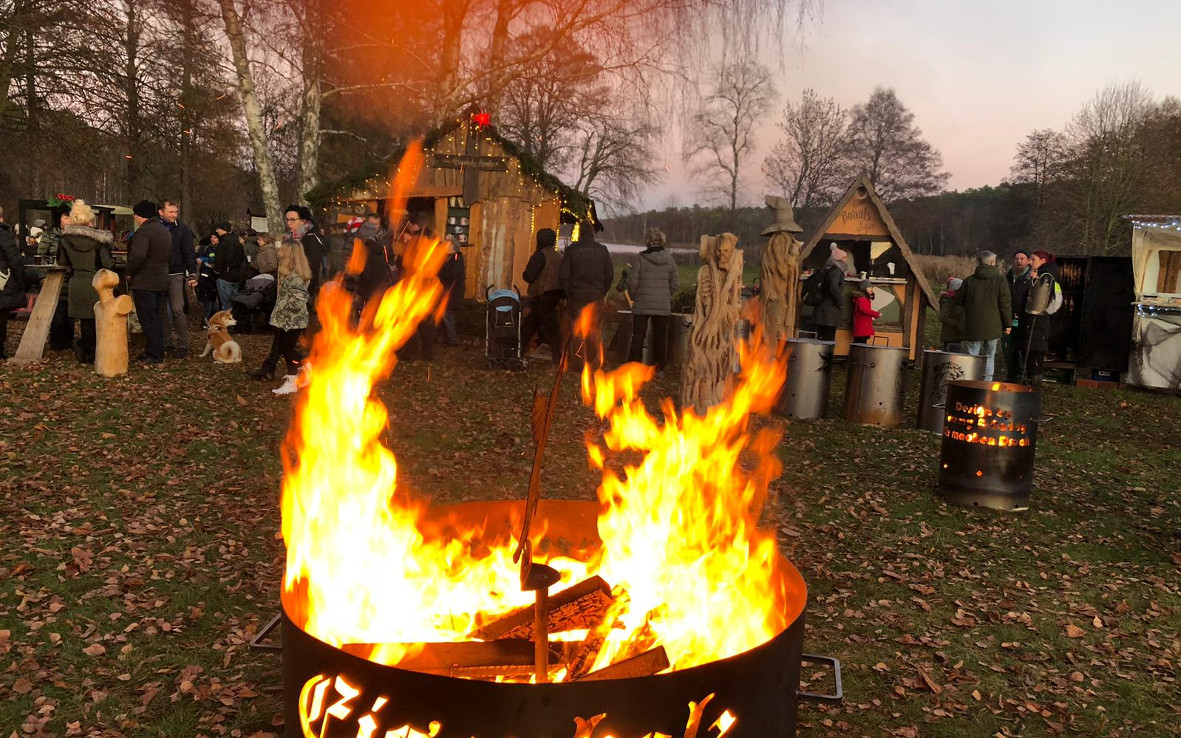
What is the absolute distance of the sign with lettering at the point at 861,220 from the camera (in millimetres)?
15648

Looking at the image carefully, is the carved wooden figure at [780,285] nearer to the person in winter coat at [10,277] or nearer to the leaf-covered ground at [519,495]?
the leaf-covered ground at [519,495]

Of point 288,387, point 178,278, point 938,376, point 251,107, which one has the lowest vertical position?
point 288,387

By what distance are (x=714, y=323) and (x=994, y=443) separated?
2986mm

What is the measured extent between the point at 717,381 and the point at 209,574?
5.43 metres

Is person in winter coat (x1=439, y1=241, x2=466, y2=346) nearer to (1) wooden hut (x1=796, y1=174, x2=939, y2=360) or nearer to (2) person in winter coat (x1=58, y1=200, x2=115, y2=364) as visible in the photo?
(2) person in winter coat (x1=58, y1=200, x2=115, y2=364)

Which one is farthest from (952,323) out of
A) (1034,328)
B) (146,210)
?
(146,210)

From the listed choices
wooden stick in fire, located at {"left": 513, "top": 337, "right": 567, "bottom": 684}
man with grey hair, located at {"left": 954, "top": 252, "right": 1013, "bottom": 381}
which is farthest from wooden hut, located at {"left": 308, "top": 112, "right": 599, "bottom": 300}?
wooden stick in fire, located at {"left": 513, "top": 337, "right": 567, "bottom": 684}

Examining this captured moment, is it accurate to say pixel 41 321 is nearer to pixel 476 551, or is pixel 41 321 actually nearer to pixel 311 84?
pixel 311 84

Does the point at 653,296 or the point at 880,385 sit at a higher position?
the point at 653,296

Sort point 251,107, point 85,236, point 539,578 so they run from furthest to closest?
point 251,107 < point 85,236 < point 539,578

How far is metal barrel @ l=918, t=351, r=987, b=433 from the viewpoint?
10.2 m

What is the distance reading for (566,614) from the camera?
3299 millimetres

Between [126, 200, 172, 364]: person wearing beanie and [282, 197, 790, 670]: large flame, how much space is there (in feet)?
27.5

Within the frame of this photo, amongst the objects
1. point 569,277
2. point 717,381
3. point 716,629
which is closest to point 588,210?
point 569,277
